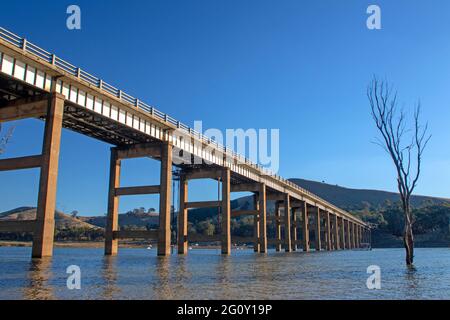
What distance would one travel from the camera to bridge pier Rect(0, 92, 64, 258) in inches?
1384

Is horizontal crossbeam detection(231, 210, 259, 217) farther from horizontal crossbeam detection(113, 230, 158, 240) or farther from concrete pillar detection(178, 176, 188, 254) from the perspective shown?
horizontal crossbeam detection(113, 230, 158, 240)

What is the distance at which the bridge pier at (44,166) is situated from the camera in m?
35.2

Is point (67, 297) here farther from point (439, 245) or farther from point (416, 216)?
point (416, 216)

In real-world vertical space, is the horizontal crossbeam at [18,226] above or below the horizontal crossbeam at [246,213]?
below

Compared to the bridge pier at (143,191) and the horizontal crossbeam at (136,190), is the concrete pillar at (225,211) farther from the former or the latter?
the horizontal crossbeam at (136,190)

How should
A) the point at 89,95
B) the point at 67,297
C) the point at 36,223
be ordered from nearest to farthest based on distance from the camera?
the point at 67,297 → the point at 36,223 → the point at 89,95

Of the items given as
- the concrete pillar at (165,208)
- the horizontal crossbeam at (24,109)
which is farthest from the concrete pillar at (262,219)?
the horizontal crossbeam at (24,109)

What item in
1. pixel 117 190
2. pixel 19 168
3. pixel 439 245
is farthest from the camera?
pixel 439 245

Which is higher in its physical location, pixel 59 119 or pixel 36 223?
pixel 59 119

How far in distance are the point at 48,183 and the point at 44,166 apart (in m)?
1.63

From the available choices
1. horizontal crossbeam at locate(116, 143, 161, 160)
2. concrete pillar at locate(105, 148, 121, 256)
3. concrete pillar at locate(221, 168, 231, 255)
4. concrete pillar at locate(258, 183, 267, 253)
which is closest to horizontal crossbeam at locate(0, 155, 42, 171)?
horizontal crossbeam at locate(116, 143, 161, 160)
